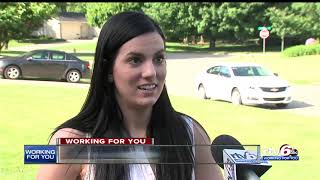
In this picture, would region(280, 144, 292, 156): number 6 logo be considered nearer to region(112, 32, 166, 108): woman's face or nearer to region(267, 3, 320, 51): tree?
region(112, 32, 166, 108): woman's face

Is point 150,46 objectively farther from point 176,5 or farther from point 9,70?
point 176,5

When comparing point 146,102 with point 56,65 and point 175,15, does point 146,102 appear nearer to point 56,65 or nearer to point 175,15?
point 56,65

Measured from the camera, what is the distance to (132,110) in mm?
1565

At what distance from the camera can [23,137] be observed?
862 cm

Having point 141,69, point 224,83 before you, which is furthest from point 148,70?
point 224,83

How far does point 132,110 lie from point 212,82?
15.5 m

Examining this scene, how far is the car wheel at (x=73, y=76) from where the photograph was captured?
2196 centimetres

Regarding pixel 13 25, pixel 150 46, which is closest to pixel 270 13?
pixel 13 25

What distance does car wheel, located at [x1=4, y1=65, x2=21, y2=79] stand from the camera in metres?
21.5

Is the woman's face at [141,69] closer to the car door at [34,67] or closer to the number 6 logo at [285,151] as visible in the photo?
the number 6 logo at [285,151]

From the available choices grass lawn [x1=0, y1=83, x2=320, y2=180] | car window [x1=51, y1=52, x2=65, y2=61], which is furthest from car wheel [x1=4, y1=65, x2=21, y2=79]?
grass lawn [x1=0, y1=83, x2=320, y2=180]

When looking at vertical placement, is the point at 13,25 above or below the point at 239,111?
above

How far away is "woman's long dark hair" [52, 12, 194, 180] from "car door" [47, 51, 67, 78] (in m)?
20.5

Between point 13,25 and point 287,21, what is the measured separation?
27.2 meters
